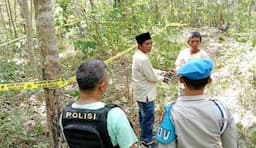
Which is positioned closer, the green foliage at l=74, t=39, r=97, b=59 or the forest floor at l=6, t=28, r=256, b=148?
the forest floor at l=6, t=28, r=256, b=148

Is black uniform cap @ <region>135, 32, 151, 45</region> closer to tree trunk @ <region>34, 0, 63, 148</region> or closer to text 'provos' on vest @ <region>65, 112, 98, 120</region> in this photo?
tree trunk @ <region>34, 0, 63, 148</region>

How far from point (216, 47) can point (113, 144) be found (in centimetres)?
772

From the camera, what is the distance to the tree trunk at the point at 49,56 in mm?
3496

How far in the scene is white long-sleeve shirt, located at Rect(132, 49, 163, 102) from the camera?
14.1ft

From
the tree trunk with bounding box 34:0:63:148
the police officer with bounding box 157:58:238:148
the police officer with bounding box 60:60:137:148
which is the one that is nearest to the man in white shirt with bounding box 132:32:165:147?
the tree trunk with bounding box 34:0:63:148

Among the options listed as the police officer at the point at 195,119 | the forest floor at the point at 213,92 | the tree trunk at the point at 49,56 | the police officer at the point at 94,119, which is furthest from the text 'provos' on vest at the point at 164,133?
the forest floor at the point at 213,92

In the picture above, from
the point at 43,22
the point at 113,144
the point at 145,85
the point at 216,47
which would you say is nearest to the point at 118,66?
the point at 145,85

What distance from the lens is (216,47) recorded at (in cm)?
927

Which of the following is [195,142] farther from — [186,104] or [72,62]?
[72,62]

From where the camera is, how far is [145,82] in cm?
439

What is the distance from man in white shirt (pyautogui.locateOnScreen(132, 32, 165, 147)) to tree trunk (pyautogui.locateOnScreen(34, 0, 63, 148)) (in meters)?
1.12

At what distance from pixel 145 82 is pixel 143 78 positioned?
57 mm

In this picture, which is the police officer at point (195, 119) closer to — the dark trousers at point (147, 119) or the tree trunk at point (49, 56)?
the tree trunk at point (49, 56)

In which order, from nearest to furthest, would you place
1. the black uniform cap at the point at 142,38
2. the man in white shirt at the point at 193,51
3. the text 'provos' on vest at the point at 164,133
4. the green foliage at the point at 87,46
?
1. the text 'provos' on vest at the point at 164,133
2. the black uniform cap at the point at 142,38
3. the man in white shirt at the point at 193,51
4. the green foliage at the point at 87,46
